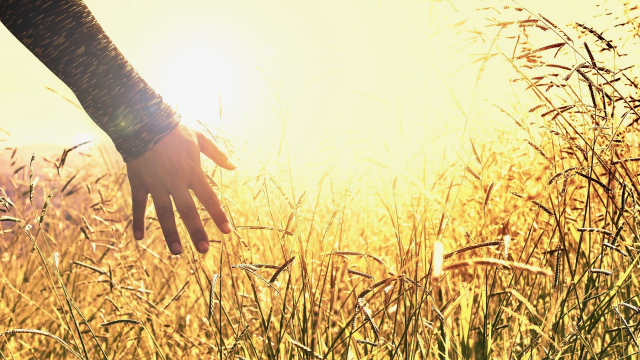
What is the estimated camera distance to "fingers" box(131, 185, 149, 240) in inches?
42.6

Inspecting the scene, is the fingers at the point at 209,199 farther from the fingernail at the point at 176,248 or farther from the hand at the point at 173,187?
the fingernail at the point at 176,248

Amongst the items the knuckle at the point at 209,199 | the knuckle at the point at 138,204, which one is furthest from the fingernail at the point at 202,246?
the knuckle at the point at 138,204

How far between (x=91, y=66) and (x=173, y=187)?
36 cm

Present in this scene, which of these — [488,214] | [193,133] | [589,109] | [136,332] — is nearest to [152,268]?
[136,332]

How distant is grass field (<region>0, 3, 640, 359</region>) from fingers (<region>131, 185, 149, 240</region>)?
0.47ft

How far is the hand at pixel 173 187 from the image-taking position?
→ 1032mm

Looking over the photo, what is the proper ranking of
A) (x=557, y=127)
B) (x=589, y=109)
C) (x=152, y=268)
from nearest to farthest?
(x=589, y=109)
(x=557, y=127)
(x=152, y=268)

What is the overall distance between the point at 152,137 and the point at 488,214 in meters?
1.11

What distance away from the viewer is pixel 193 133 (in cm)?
117

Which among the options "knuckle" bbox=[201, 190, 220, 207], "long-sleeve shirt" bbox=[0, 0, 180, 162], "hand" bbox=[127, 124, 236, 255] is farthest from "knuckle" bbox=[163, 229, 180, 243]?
"long-sleeve shirt" bbox=[0, 0, 180, 162]

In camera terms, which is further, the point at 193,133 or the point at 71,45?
the point at 193,133

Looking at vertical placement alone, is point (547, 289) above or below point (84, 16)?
below

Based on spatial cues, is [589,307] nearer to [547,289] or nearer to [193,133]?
[547,289]

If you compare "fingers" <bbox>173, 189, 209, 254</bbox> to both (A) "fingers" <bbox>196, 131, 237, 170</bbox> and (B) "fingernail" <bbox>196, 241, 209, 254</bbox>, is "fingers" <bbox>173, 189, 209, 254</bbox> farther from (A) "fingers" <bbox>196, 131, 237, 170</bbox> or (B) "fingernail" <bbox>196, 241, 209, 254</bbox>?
(A) "fingers" <bbox>196, 131, 237, 170</bbox>
